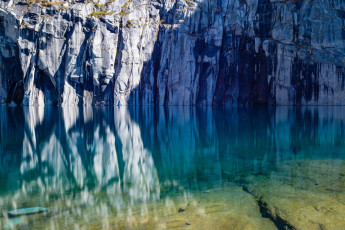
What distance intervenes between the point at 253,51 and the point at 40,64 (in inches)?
1725

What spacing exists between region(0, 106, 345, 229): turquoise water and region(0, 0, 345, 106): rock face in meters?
40.8

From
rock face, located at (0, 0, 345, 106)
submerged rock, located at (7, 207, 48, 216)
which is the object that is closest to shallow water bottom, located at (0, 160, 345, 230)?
submerged rock, located at (7, 207, 48, 216)

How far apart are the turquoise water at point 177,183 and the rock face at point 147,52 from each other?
40761 mm

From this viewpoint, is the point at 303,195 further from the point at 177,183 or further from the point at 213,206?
the point at 177,183

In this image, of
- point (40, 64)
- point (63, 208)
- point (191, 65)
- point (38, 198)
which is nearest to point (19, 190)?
point (38, 198)

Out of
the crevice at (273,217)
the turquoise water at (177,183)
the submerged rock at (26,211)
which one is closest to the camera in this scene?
the crevice at (273,217)

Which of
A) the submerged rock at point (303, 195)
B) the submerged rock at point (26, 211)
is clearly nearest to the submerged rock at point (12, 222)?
the submerged rock at point (26, 211)

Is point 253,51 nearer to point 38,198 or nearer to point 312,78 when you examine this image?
point 312,78

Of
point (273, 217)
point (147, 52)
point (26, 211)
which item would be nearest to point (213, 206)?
point (273, 217)

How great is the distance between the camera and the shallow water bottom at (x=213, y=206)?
5.48m

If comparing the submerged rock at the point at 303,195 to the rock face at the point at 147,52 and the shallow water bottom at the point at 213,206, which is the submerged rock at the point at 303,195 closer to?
the shallow water bottom at the point at 213,206

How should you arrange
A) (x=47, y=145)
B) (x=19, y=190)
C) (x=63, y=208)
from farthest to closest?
1. (x=47, y=145)
2. (x=19, y=190)
3. (x=63, y=208)

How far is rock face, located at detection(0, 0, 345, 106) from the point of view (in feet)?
169

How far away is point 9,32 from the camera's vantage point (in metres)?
55.6
